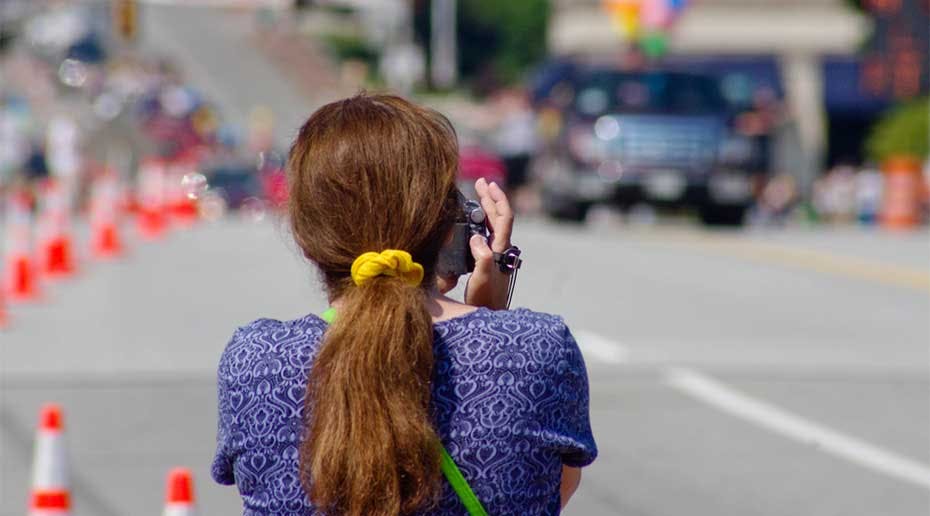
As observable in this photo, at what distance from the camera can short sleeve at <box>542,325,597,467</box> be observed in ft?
10.1

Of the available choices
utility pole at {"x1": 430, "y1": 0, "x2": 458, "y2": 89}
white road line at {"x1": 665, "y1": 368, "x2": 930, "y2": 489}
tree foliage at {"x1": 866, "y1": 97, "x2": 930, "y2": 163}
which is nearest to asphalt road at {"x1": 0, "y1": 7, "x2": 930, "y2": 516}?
white road line at {"x1": 665, "y1": 368, "x2": 930, "y2": 489}

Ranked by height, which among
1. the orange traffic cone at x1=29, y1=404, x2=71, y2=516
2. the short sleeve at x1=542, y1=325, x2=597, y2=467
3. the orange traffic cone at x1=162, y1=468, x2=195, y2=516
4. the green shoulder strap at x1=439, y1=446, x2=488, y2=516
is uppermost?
the short sleeve at x1=542, y1=325, x2=597, y2=467

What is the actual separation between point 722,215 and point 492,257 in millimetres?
21707

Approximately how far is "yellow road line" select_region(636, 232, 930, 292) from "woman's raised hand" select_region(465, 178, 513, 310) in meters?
13.8

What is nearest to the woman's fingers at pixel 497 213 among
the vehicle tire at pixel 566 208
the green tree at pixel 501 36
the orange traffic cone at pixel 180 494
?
the orange traffic cone at pixel 180 494

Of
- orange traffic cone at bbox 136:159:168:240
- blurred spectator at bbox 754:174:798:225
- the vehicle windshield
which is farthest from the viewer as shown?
blurred spectator at bbox 754:174:798:225

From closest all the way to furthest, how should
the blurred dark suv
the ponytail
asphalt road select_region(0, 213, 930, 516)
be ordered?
the ponytail, asphalt road select_region(0, 213, 930, 516), the blurred dark suv

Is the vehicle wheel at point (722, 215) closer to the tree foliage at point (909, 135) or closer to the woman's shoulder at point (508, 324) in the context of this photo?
the tree foliage at point (909, 135)

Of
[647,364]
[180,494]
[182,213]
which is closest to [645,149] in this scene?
[182,213]

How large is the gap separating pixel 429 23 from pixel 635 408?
9786 centimetres

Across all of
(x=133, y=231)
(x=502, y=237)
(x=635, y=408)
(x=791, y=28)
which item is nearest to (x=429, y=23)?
(x=791, y=28)

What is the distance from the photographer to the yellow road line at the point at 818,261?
17.5m

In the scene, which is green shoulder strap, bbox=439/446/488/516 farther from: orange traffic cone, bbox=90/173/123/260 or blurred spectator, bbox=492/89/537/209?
blurred spectator, bbox=492/89/537/209

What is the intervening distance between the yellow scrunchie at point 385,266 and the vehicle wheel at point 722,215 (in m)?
21.4
